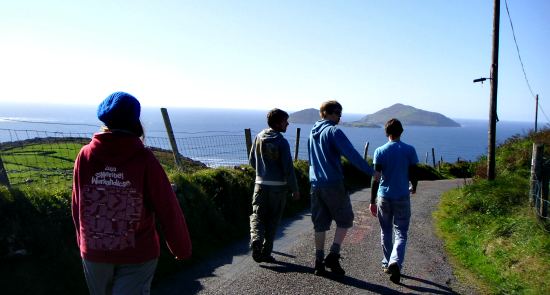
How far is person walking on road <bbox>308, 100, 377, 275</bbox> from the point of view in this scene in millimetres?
5730

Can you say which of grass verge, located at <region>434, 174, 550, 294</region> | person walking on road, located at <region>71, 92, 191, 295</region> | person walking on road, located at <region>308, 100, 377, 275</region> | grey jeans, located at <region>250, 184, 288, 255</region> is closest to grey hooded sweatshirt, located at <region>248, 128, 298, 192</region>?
grey jeans, located at <region>250, 184, 288, 255</region>

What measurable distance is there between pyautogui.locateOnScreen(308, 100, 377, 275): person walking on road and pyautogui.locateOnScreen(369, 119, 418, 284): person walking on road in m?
0.27

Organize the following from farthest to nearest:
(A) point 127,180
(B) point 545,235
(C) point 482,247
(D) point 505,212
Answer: (D) point 505,212 → (C) point 482,247 → (B) point 545,235 → (A) point 127,180

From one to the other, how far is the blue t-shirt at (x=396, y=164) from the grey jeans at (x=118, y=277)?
3602 millimetres

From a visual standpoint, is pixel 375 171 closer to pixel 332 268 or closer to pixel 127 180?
pixel 332 268

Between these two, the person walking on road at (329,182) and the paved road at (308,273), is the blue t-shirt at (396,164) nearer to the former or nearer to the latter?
the person walking on road at (329,182)

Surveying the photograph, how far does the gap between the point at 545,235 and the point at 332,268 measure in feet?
9.71

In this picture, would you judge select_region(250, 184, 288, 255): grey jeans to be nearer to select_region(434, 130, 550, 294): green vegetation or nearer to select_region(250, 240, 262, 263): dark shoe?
select_region(250, 240, 262, 263): dark shoe

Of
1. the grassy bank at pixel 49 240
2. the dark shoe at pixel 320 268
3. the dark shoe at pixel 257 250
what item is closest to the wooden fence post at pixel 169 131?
the grassy bank at pixel 49 240

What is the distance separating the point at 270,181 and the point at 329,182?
39.4 inches

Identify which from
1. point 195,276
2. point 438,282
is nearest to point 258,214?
point 195,276

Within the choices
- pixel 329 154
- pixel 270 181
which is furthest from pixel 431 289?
pixel 270 181

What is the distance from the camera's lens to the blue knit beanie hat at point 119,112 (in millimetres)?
2793

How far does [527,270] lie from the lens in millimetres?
5898
